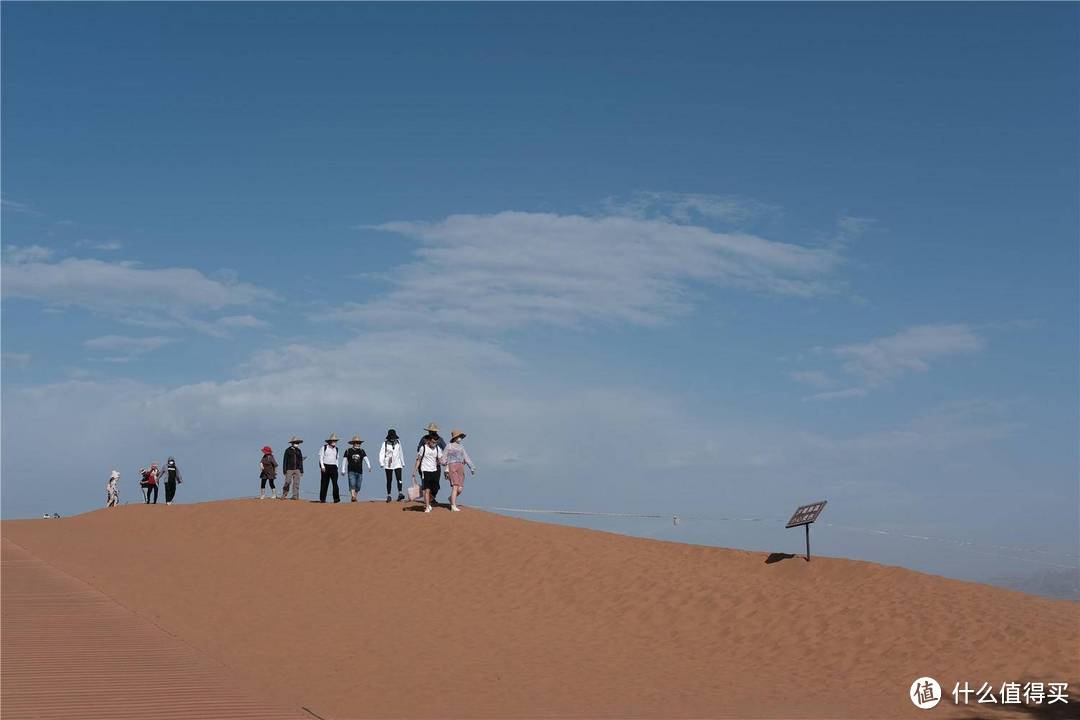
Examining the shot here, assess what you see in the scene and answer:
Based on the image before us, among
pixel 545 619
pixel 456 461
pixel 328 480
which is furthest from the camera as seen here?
pixel 328 480

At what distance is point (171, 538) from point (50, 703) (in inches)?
666

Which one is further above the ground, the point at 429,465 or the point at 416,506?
the point at 429,465

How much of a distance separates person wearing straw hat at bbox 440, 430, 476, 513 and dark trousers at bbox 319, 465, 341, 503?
426 cm

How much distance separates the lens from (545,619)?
66.8ft

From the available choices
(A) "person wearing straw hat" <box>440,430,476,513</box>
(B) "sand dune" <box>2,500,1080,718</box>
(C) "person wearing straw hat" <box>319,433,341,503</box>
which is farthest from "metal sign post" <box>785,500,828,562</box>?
(C) "person wearing straw hat" <box>319,433,341,503</box>

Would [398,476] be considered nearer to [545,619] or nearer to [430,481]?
[430,481]

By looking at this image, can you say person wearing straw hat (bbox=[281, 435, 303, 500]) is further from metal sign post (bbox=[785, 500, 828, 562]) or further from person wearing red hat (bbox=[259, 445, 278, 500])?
metal sign post (bbox=[785, 500, 828, 562])

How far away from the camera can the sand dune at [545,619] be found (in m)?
14.6

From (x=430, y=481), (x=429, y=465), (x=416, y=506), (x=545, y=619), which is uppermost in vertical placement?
(x=429, y=465)

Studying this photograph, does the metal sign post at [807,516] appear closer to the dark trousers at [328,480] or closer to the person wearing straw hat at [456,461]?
the person wearing straw hat at [456,461]

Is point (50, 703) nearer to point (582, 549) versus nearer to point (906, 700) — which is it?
point (906, 700)

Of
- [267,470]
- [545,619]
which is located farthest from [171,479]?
[545,619]

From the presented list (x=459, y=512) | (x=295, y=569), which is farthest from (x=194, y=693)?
(x=459, y=512)

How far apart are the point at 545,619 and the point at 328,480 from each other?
39.4 ft
